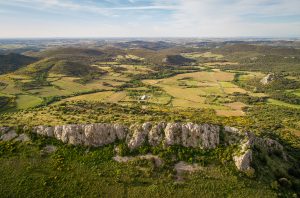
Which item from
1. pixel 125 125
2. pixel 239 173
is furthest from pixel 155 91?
pixel 239 173

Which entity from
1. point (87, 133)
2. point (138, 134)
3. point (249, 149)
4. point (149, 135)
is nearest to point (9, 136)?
point (87, 133)

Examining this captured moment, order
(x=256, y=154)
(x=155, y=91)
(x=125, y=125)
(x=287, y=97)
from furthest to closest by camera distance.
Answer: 1. (x=155, y=91)
2. (x=287, y=97)
3. (x=125, y=125)
4. (x=256, y=154)

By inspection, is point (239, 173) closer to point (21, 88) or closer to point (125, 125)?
point (125, 125)

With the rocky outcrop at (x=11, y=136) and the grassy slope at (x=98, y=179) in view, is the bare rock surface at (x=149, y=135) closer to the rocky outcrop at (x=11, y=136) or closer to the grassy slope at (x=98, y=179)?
the rocky outcrop at (x=11, y=136)

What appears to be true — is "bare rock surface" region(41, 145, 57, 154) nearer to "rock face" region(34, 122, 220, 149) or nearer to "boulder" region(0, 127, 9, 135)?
"rock face" region(34, 122, 220, 149)

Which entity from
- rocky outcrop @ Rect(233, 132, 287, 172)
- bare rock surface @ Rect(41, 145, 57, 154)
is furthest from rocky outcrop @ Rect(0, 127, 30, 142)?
rocky outcrop @ Rect(233, 132, 287, 172)

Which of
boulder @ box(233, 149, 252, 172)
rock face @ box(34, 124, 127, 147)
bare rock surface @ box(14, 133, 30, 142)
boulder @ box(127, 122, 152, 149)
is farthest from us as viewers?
rock face @ box(34, 124, 127, 147)

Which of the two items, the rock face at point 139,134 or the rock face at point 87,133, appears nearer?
the rock face at point 139,134

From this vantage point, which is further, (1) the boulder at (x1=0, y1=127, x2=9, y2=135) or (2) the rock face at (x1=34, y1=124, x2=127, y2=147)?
(1) the boulder at (x1=0, y1=127, x2=9, y2=135)

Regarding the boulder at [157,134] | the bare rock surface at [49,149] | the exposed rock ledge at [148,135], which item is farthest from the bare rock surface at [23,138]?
the boulder at [157,134]
